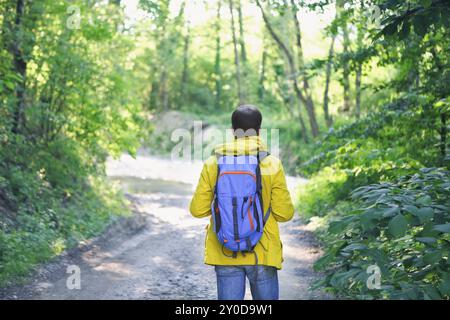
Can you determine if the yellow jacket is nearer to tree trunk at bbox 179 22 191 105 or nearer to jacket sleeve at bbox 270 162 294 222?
jacket sleeve at bbox 270 162 294 222

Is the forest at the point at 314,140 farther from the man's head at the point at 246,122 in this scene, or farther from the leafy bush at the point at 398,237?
the man's head at the point at 246,122

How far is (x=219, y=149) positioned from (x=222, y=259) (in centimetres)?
Result: 71

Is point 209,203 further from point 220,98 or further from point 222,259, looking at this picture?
point 220,98

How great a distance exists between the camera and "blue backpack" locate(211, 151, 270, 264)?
343 centimetres

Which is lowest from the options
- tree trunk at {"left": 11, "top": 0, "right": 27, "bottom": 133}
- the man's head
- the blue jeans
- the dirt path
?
the dirt path

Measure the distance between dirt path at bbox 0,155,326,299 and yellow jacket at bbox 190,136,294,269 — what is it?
259cm

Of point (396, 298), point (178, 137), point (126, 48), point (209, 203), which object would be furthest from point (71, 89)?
point (178, 137)

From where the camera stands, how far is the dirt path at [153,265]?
23.2ft

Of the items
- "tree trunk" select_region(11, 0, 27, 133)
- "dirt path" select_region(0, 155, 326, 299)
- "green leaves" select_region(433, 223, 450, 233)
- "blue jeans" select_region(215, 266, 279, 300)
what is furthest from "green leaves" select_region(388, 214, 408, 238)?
"tree trunk" select_region(11, 0, 27, 133)

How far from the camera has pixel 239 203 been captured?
11.3ft

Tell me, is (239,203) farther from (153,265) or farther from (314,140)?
(314,140)

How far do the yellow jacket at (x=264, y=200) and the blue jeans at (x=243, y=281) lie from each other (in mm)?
52

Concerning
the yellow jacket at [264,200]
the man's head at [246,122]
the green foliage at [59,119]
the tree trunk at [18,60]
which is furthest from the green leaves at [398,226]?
the tree trunk at [18,60]

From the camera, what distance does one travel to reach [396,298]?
3.07 meters
